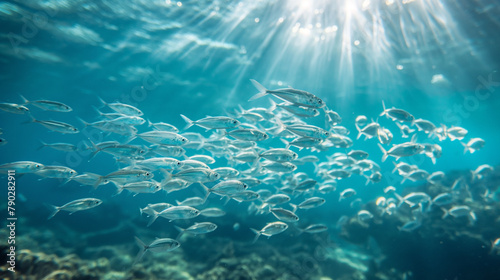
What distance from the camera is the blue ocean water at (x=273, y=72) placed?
29.8 ft

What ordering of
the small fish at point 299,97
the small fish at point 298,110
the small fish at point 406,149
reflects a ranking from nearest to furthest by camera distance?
the small fish at point 299,97
the small fish at point 298,110
the small fish at point 406,149

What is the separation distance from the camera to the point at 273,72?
15.8 metres

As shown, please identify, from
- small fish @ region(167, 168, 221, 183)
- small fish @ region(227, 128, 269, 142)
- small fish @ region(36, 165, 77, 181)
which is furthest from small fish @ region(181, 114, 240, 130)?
small fish @ region(36, 165, 77, 181)

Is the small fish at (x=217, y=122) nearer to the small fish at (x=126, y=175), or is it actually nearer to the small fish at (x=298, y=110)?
the small fish at (x=298, y=110)

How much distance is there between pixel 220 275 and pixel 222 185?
11.4ft

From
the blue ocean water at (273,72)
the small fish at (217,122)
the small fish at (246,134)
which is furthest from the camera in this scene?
the blue ocean water at (273,72)

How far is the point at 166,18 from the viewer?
11.1 metres


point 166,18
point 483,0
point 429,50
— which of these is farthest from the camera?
point 429,50

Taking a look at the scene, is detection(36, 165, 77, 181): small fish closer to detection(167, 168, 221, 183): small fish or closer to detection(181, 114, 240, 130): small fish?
detection(167, 168, 221, 183): small fish

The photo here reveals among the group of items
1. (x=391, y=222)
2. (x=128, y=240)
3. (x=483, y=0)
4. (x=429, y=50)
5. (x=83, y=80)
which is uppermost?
(x=83, y=80)

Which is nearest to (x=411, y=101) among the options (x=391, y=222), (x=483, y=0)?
(x=483, y=0)

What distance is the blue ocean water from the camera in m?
9.09

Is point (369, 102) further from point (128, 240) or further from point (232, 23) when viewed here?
point (128, 240)

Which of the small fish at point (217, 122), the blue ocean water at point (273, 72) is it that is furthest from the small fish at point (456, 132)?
the small fish at point (217, 122)
